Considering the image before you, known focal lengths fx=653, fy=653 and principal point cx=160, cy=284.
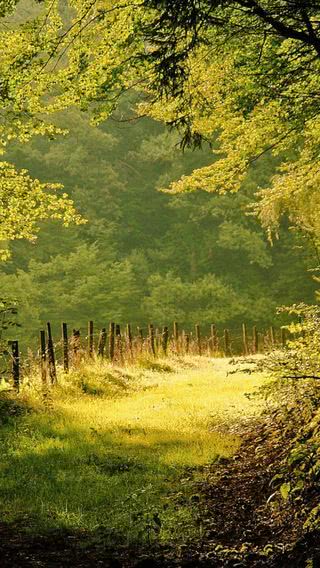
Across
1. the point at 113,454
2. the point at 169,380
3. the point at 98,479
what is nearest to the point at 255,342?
the point at 169,380

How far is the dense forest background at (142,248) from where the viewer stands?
4475cm

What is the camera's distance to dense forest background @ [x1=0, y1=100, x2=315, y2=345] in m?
44.8

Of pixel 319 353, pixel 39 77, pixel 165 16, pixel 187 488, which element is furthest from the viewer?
pixel 39 77

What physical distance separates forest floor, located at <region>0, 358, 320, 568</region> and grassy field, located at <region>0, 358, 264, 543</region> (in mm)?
17

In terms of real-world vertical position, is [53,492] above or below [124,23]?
below

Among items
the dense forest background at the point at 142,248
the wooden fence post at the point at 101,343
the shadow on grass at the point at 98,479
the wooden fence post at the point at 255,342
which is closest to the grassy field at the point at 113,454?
the shadow on grass at the point at 98,479

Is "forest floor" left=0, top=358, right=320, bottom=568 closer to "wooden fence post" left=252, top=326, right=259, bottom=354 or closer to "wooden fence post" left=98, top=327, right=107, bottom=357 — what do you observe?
"wooden fence post" left=98, top=327, right=107, bottom=357

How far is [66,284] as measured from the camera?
4466 cm

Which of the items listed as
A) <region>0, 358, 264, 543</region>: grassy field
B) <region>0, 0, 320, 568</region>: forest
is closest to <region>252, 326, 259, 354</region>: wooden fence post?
<region>0, 0, 320, 568</region>: forest

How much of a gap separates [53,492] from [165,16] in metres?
4.83

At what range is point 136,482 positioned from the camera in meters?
7.23

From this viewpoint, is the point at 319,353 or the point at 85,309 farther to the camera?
the point at 85,309

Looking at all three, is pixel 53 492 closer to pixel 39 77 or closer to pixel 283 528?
pixel 283 528

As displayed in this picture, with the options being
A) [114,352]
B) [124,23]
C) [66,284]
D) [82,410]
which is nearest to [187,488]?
[82,410]
